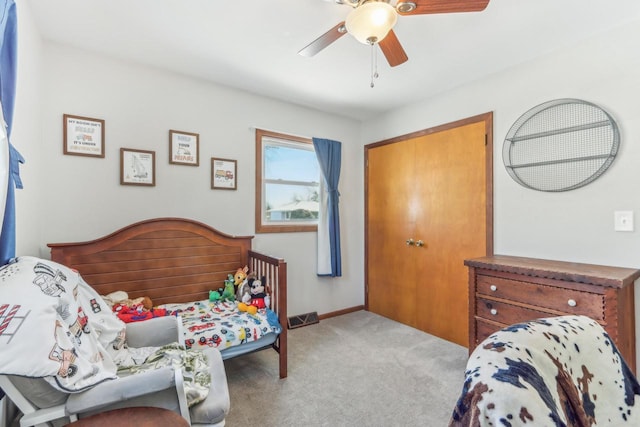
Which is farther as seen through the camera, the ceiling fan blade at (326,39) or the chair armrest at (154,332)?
the chair armrest at (154,332)

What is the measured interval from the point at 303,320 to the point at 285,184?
150 centimetres

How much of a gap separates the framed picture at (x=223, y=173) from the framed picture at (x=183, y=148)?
16 centimetres

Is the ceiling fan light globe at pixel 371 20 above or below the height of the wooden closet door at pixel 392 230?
above

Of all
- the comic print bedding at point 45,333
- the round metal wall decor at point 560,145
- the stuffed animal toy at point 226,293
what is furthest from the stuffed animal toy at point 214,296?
the round metal wall decor at point 560,145

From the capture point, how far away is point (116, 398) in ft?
3.73

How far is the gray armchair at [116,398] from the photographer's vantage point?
1.03 m

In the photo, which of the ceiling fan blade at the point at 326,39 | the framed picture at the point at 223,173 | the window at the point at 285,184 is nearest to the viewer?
the ceiling fan blade at the point at 326,39

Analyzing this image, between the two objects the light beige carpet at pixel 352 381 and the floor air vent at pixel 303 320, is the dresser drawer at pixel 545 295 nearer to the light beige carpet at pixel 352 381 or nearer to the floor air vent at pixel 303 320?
the light beige carpet at pixel 352 381

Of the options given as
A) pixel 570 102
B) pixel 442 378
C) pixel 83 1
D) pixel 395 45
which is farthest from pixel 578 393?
pixel 83 1

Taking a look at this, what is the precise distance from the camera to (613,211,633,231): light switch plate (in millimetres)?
1902

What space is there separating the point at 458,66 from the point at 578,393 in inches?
97.4

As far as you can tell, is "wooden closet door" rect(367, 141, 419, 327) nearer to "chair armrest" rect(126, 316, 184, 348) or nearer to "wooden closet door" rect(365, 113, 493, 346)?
"wooden closet door" rect(365, 113, 493, 346)

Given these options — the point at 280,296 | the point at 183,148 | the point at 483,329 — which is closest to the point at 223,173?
the point at 183,148

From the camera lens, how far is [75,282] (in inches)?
62.9
